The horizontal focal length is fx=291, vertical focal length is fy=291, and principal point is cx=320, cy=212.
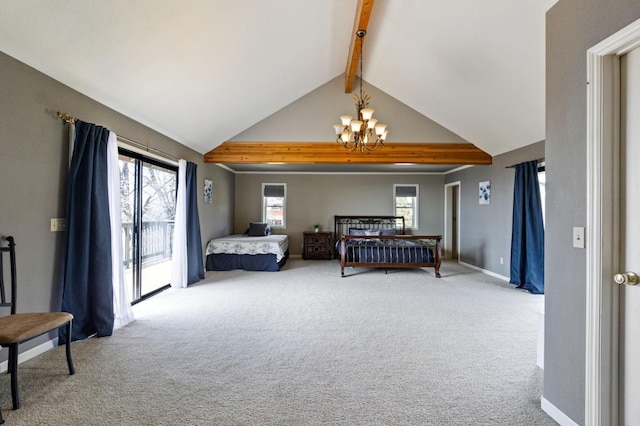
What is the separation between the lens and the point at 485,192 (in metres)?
5.96

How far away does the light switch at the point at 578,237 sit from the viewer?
153cm

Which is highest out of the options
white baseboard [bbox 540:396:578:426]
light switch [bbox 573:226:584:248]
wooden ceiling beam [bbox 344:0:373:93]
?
wooden ceiling beam [bbox 344:0:373:93]

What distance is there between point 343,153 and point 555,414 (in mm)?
4656

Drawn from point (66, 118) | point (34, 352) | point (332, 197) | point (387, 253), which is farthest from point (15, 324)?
point (332, 197)

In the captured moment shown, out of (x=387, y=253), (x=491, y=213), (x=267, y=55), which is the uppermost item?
(x=267, y=55)

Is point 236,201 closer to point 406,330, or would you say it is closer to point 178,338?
point 178,338

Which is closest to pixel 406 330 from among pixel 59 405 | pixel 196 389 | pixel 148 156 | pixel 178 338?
pixel 196 389

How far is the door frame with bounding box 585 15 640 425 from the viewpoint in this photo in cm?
142

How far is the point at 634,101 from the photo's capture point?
137 cm

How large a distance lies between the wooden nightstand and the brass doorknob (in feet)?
20.2

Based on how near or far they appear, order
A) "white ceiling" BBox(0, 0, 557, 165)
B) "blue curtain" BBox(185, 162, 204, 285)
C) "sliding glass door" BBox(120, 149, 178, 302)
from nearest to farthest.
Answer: "white ceiling" BBox(0, 0, 557, 165), "sliding glass door" BBox(120, 149, 178, 302), "blue curtain" BBox(185, 162, 204, 285)

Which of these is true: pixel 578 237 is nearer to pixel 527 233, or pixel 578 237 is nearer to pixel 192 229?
pixel 527 233

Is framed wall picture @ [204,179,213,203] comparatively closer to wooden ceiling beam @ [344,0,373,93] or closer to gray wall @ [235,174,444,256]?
gray wall @ [235,174,444,256]

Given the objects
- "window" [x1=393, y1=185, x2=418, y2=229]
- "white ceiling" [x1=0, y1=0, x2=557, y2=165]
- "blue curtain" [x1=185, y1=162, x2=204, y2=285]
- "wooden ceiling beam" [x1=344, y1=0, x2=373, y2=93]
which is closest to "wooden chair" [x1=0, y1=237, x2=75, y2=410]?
"white ceiling" [x1=0, y1=0, x2=557, y2=165]
